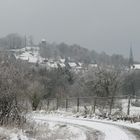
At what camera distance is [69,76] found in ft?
317

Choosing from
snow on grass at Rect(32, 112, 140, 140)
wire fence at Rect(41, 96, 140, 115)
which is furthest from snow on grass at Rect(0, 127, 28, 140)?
wire fence at Rect(41, 96, 140, 115)

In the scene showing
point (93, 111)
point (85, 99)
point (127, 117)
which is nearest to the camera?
point (127, 117)

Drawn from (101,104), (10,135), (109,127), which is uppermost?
(10,135)

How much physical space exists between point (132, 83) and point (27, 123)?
87530mm

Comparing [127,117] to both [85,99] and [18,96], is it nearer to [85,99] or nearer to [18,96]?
[18,96]

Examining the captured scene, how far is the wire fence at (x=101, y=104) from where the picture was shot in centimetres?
2903

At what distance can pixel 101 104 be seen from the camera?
32.1m

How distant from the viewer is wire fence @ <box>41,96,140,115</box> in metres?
29.0

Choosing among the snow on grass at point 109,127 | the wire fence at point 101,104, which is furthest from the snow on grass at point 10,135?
the wire fence at point 101,104

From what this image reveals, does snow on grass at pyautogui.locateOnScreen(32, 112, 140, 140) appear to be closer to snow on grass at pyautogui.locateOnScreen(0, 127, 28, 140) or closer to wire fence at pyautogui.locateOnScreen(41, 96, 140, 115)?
snow on grass at pyautogui.locateOnScreen(0, 127, 28, 140)

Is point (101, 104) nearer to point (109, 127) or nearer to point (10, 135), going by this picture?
point (109, 127)

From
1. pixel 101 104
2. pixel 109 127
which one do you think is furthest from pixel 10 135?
pixel 101 104

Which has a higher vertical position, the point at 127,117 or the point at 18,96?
the point at 18,96

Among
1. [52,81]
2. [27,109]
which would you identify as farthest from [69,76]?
[27,109]
